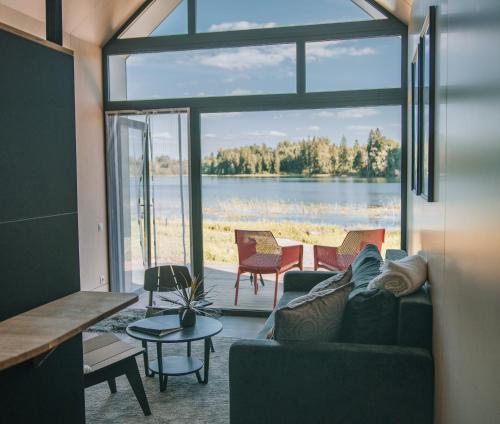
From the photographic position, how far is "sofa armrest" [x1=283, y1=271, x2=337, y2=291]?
4.64m

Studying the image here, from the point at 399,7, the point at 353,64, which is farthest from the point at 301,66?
the point at 399,7

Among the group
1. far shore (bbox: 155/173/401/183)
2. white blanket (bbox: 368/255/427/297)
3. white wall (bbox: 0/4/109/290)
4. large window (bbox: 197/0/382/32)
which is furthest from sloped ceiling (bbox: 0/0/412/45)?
white blanket (bbox: 368/255/427/297)

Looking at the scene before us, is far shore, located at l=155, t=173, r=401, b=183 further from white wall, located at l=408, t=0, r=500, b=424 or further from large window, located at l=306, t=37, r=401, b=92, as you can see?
white wall, located at l=408, t=0, r=500, b=424

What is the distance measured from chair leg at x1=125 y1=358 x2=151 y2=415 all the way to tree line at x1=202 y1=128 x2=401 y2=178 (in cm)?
279

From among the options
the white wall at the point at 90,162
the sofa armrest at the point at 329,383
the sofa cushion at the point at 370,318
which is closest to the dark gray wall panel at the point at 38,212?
the sofa armrest at the point at 329,383

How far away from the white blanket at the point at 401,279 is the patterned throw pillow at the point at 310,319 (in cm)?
24

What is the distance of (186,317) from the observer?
3.79m

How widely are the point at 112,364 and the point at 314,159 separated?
306 centimetres

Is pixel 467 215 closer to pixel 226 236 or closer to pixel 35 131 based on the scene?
pixel 35 131

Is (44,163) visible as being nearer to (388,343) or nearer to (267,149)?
(388,343)

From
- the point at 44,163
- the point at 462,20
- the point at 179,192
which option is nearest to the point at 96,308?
the point at 44,163

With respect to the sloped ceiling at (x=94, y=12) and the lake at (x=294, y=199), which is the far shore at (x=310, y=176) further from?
the sloped ceiling at (x=94, y=12)

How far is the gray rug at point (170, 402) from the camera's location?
10.9ft

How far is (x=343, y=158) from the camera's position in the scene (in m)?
5.42
